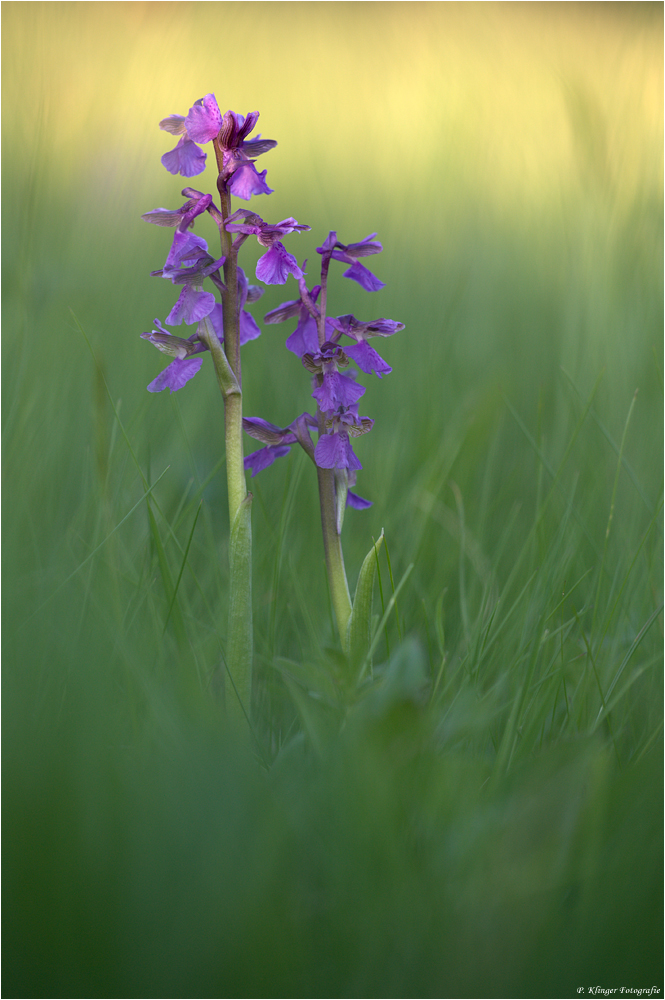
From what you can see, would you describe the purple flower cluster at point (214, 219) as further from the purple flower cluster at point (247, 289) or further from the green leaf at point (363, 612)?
the green leaf at point (363, 612)

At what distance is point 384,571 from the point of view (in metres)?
1.16

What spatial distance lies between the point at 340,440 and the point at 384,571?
16.0 inches

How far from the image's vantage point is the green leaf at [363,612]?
74cm

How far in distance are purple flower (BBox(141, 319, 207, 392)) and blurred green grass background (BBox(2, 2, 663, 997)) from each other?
0.08 meters

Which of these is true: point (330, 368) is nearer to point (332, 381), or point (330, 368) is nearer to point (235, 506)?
point (332, 381)

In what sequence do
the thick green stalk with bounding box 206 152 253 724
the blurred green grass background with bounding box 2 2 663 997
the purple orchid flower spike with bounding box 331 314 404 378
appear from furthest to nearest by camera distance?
the purple orchid flower spike with bounding box 331 314 404 378, the thick green stalk with bounding box 206 152 253 724, the blurred green grass background with bounding box 2 2 663 997

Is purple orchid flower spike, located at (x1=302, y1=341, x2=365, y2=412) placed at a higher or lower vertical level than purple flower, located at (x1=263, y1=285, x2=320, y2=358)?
lower

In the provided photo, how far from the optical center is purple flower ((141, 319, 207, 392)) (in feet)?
2.58

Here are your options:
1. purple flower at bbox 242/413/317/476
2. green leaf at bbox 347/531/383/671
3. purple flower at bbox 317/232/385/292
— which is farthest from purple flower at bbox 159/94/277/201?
green leaf at bbox 347/531/383/671

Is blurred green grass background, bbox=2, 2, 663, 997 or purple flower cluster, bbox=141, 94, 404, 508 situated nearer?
blurred green grass background, bbox=2, 2, 663, 997

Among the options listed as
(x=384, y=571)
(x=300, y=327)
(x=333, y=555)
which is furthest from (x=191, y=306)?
(x=384, y=571)

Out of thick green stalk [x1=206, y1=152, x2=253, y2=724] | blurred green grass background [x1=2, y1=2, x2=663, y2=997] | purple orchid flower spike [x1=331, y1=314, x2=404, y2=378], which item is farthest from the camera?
purple orchid flower spike [x1=331, y1=314, x2=404, y2=378]

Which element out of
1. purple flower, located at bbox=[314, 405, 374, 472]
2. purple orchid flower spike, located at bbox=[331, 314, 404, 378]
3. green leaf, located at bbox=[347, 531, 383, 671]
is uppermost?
purple orchid flower spike, located at bbox=[331, 314, 404, 378]

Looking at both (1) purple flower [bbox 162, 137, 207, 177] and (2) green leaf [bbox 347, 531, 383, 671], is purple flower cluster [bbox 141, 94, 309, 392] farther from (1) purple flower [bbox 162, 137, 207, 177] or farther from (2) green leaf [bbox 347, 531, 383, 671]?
(2) green leaf [bbox 347, 531, 383, 671]
